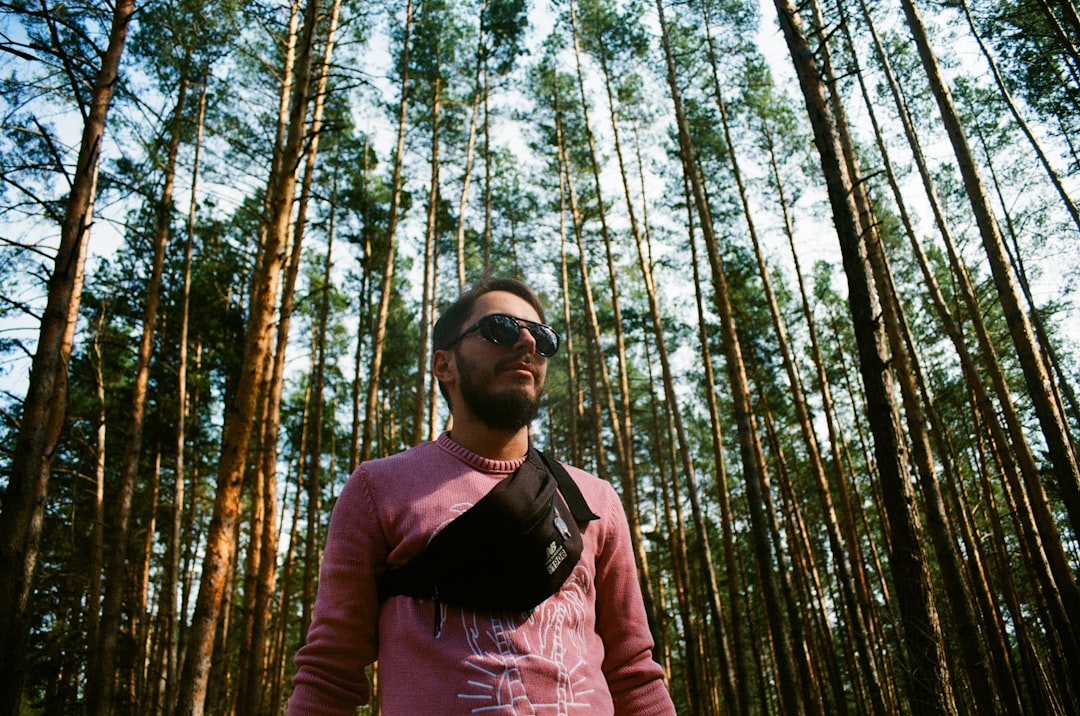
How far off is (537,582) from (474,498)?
265mm

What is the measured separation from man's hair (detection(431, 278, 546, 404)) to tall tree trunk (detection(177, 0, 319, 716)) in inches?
144

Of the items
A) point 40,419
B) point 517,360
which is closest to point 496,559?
point 517,360

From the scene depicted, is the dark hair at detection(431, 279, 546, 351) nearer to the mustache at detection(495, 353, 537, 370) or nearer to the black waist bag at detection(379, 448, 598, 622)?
the mustache at detection(495, 353, 537, 370)

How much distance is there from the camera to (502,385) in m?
1.63

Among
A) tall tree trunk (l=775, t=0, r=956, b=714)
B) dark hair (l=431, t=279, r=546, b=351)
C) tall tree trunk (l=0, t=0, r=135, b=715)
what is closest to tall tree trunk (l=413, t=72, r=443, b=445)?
tall tree trunk (l=0, t=0, r=135, b=715)

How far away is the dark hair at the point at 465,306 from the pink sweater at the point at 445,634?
0.39m

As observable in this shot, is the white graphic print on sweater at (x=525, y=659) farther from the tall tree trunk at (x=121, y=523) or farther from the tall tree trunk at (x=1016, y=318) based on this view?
the tall tree trunk at (x=121, y=523)

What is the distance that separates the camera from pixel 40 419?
4.73 m

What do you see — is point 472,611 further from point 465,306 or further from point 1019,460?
point 1019,460

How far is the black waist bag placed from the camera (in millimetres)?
1251

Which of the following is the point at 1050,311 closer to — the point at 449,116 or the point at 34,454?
the point at 449,116

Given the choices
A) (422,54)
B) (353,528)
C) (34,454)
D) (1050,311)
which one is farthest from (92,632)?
(1050,311)

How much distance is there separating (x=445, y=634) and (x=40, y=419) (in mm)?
5099

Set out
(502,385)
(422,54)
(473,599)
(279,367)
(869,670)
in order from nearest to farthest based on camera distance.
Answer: (473,599) < (502,385) < (869,670) < (279,367) < (422,54)
